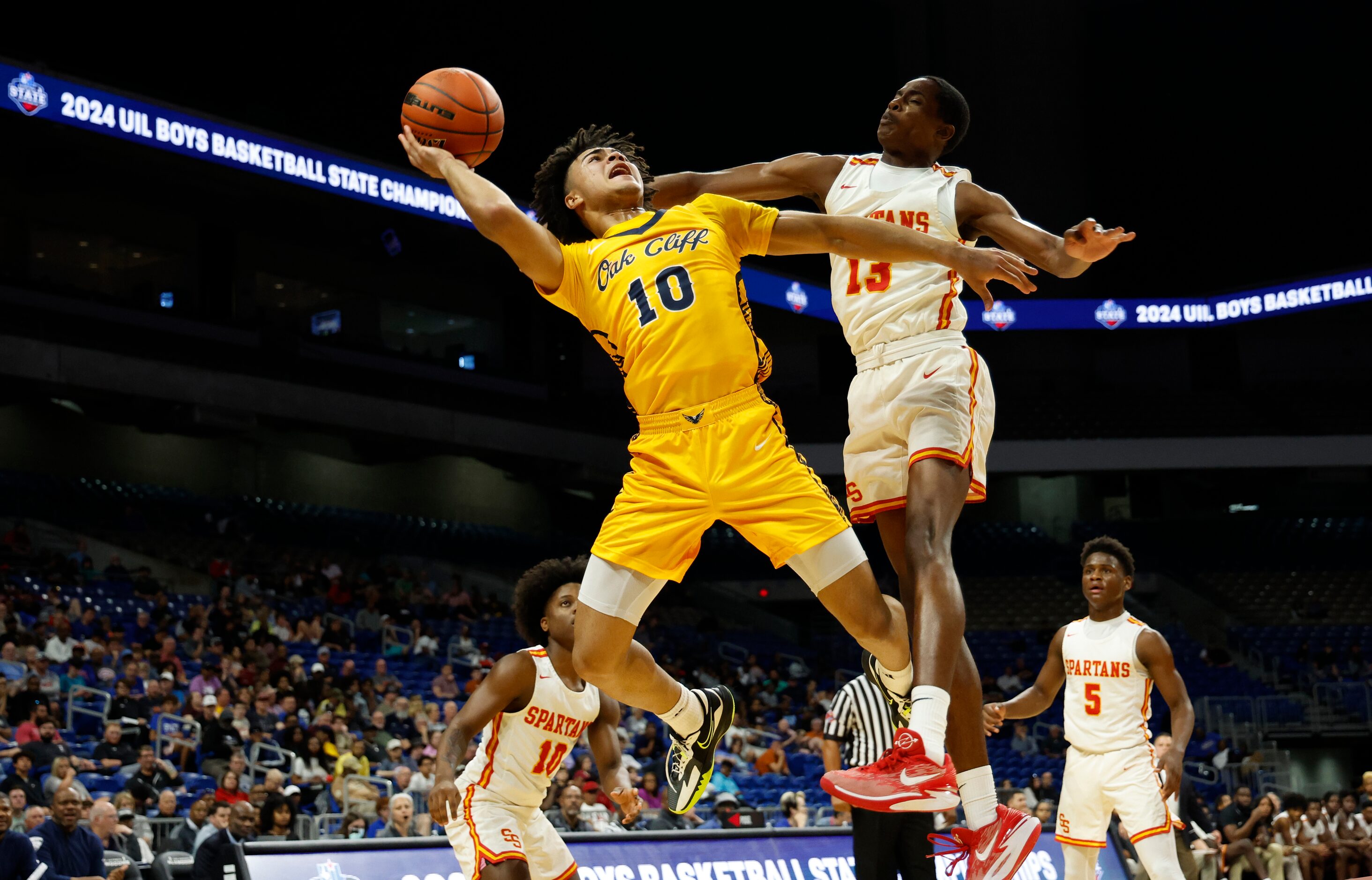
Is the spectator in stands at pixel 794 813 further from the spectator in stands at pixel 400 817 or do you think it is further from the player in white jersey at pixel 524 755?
the player in white jersey at pixel 524 755

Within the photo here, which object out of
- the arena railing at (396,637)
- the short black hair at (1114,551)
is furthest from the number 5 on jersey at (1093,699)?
the arena railing at (396,637)

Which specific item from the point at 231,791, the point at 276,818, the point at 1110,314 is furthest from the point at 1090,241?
A: the point at 1110,314

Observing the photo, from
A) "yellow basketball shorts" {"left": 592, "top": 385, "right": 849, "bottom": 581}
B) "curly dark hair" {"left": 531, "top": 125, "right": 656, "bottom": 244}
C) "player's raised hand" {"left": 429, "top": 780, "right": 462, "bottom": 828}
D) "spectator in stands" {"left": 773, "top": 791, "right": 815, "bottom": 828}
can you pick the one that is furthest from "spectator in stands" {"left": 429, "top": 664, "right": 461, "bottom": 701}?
"yellow basketball shorts" {"left": 592, "top": 385, "right": 849, "bottom": 581}

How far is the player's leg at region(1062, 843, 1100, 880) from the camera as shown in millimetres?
7855

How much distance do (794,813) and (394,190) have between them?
12393mm

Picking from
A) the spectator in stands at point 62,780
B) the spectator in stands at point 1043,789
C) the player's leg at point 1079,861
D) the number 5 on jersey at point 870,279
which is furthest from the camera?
the spectator in stands at point 1043,789

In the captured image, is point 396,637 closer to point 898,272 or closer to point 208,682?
point 208,682

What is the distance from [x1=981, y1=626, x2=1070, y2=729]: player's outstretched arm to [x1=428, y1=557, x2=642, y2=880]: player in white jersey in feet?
6.14

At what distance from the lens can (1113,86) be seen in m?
30.2

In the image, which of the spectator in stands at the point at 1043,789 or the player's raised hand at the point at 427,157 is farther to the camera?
the spectator in stands at the point at 1043,789

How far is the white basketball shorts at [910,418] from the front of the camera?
4.80 m

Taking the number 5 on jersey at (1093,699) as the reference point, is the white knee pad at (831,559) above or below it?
above

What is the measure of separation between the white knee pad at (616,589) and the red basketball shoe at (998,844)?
1.20 m

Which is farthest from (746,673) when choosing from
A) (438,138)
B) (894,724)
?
(438,138)
